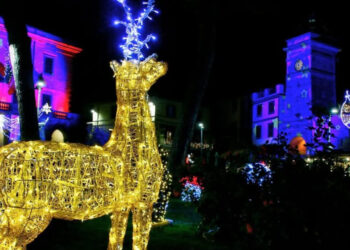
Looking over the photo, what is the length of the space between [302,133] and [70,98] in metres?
21.1

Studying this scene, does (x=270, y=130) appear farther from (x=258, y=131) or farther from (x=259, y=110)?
(x=259, y=110)

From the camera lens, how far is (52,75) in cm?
3238

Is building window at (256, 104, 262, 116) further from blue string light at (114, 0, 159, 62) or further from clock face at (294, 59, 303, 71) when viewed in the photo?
blue string light at (114, 0, 159, 62)

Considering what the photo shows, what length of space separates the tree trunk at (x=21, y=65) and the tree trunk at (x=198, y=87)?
4568 mm

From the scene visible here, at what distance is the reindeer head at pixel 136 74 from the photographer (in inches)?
244

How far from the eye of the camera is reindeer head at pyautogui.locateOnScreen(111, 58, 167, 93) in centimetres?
619

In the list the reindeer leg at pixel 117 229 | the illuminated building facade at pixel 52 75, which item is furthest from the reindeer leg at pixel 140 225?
the illuminated building facade at pixel 52 75

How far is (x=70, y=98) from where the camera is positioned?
33.6 metres

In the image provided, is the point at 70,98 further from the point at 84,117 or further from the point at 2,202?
the point at 2,202

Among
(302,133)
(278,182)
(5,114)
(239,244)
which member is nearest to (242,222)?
(239,244)

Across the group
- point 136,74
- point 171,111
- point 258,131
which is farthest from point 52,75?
point 136,74

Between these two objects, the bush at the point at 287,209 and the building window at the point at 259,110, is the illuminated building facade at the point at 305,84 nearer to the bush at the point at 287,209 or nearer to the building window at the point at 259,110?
the building window at the point at 259,110

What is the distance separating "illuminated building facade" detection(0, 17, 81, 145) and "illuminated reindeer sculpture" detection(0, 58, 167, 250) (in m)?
23.9

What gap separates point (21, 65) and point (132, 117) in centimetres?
378
